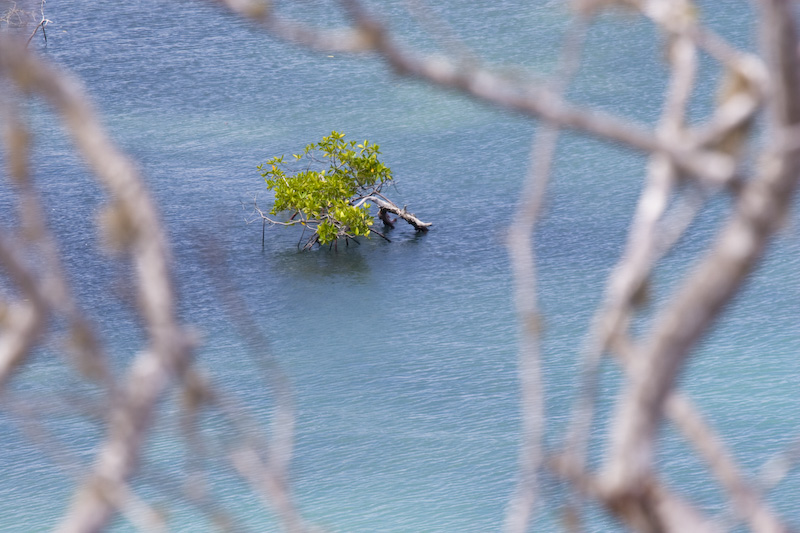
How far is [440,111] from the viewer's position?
1009 cm

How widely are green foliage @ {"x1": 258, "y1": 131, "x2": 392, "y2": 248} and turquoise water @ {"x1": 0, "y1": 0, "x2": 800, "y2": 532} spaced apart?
26 cm

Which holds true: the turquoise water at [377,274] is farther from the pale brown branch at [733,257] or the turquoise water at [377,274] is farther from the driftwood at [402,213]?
the pale brown branch at [733,257]

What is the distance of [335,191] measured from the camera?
8.32 metres

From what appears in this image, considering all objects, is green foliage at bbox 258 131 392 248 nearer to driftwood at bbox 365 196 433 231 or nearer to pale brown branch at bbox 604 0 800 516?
driftwood at bbox 365 196 433 231

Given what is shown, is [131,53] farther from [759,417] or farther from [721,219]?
[759,417]

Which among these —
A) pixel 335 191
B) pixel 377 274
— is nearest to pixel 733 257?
pixel 377 274

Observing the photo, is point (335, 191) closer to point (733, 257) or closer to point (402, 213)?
point (402, 213)

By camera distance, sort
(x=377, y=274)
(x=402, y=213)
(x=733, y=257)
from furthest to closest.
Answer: (x=402, y=213), (x=377, y=274), (x=733, y=257)

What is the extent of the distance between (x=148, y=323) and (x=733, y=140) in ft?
2.17

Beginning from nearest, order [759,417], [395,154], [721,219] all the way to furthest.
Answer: [759,417]
[721,219]
[395,154]

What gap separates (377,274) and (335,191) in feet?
2.24

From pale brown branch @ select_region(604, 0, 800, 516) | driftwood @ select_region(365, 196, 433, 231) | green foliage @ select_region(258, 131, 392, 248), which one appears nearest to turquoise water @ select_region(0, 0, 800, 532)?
driftwood @ select_region(365, 196, 433, 231)

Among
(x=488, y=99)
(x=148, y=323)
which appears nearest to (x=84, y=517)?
(x=148, y=323)

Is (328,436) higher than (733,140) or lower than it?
higher
